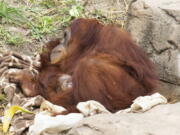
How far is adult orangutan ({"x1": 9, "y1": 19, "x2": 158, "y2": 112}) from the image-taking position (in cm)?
354

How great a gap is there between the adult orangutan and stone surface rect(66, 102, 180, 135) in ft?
2.39

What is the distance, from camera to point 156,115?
9.39 feet

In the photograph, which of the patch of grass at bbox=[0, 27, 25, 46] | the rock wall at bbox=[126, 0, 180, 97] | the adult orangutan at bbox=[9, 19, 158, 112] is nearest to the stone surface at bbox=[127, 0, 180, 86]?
the rock wall at bbox=[126, 0, 180, 97]

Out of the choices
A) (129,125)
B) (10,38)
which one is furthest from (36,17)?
(129,125)

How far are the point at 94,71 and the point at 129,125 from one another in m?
0.93

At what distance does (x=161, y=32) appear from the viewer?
14.0 ft

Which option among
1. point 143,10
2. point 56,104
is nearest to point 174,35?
Answer: point 143,10

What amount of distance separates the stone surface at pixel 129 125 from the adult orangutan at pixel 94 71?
729 mm

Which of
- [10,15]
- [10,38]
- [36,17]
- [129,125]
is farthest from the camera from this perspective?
[36,17]

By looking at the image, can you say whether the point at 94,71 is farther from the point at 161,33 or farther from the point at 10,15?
the point at 10,15

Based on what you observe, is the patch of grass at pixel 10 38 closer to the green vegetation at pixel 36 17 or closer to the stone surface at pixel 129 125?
the green vegetation at pixel 36 17

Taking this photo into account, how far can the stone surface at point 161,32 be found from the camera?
420 centimetres

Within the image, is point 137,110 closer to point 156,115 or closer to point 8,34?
point 156,115

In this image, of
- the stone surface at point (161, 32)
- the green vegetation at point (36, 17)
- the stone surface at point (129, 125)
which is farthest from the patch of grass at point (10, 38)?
the stone surface at point (129, 125)
